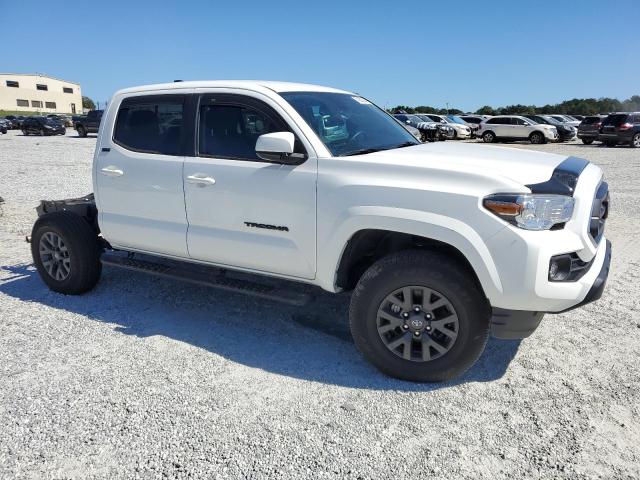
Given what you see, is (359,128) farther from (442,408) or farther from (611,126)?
(611,126)

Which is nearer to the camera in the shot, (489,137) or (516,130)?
(516,130)

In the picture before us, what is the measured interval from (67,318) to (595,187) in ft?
13.8

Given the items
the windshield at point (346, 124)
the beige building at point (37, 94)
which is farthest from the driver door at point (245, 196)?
the beige building at point (37, 94)

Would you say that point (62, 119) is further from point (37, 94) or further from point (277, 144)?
point (37, 94)

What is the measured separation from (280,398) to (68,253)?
2.82m

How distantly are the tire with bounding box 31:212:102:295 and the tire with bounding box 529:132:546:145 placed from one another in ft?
94.2

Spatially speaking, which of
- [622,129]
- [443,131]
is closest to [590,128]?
[622,129]

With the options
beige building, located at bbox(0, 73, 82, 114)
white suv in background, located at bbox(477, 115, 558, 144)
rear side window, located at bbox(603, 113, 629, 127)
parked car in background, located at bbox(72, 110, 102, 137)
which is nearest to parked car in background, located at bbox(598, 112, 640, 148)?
rear side window, located at bbox(603, 113, 629, 127)

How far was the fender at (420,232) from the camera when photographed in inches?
118

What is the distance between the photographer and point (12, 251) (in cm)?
666

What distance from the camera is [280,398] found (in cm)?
324

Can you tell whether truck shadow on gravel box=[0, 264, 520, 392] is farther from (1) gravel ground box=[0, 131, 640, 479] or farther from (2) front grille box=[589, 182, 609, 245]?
(2) front grille box=[589, 182, 609, 245]

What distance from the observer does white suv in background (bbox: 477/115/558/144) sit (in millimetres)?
29062

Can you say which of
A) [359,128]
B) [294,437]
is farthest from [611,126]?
[294,437]
